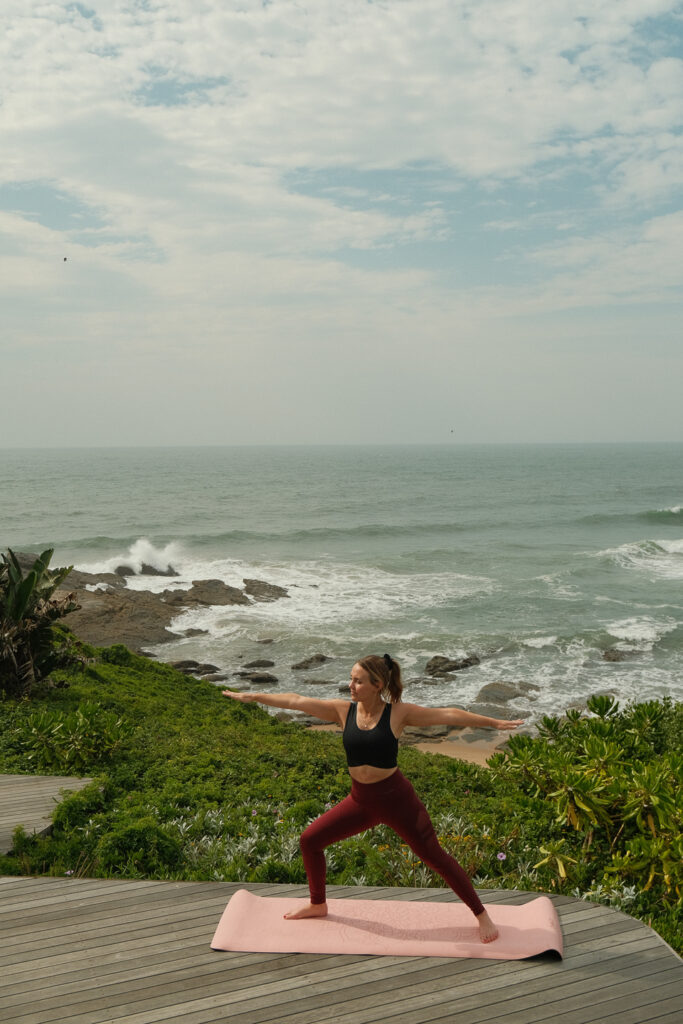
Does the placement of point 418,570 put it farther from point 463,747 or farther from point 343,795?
point 343,795

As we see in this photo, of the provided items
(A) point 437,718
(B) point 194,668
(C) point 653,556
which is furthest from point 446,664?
(C) point 653,556

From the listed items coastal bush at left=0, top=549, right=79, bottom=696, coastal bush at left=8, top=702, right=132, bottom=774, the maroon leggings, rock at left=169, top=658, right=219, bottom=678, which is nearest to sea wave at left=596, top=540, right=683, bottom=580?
rock at left=169, top=658, right=219, bottom=678

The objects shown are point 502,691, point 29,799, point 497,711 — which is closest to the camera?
point 29,799

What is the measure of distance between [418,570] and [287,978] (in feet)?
124

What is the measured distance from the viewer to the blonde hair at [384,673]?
15.4 ft

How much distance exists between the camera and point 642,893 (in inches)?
248

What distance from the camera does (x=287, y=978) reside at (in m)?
4.66

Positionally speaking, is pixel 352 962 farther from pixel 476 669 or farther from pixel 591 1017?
pixel 476 669

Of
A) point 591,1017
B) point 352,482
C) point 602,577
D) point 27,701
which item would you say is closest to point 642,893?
point 591,1017

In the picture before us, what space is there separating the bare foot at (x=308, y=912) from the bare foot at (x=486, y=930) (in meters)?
1.12

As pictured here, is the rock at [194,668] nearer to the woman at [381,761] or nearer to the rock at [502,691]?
the rock at [502,691]

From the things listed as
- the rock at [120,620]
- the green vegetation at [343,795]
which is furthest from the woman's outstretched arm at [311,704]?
the rock at [120,620]

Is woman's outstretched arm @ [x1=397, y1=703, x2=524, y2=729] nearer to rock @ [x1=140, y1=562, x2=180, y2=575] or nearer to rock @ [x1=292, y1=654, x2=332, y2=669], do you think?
rock @ [x1=292, y1=654, x2=332, y2=669]

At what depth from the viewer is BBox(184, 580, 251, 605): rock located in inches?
1323
